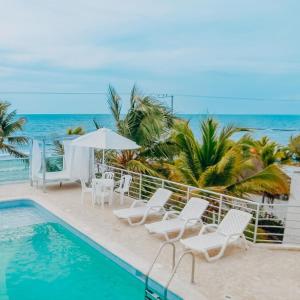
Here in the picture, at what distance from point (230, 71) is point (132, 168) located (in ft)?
88.5

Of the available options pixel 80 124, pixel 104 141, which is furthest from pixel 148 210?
pixel 80 124

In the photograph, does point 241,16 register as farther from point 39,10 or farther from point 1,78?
point 1,78

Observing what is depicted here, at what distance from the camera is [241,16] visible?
52.4 feet

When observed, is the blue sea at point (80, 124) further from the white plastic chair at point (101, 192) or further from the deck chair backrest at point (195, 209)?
the deck chair backrest at point (195, 209)

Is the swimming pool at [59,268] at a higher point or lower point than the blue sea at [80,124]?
lower

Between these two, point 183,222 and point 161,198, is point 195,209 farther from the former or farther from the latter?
point 161,198

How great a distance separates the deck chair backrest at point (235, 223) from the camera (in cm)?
690

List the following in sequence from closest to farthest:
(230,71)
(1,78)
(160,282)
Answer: (160,282), (1,78), (230,71)

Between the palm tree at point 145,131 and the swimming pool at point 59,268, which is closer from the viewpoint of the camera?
the swimming pool at point 59,268

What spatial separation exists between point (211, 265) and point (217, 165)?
2960 millimetres

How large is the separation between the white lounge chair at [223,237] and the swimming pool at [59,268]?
1117mm

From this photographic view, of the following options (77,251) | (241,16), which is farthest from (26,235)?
(241,16)

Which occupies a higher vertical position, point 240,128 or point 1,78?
point 1,78

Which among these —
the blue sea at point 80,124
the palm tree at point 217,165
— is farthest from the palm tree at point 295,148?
the blue sea at point 80,124
